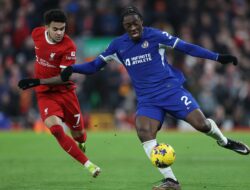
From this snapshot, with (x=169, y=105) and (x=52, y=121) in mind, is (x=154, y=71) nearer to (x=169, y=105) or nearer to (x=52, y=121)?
(x=169, y=105)

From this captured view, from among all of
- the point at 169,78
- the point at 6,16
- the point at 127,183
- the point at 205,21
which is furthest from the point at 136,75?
the point at 6,16

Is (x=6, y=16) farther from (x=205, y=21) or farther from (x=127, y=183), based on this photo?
(x=127, y=183)

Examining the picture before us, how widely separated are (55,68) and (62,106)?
0.66 m

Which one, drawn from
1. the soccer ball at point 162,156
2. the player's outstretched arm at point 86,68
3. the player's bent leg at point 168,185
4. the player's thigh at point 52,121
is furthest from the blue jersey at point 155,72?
the player's thigh at point 52,121

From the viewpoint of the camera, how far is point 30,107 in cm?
2261

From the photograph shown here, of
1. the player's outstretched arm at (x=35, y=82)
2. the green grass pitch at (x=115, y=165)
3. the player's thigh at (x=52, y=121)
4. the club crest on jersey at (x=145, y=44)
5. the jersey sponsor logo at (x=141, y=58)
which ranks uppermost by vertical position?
the club crest on jersey at (x=145, y=44)

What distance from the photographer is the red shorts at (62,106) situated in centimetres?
1144

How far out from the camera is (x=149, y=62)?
34.1 feet

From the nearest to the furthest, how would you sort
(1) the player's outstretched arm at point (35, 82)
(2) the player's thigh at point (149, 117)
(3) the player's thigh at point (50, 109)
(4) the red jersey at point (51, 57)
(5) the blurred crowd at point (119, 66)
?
(2) the player's thigh at point (149, 117) < (1) the player's outstretched arm at point (35, 82) < (3) the player's thigh at point (50, 109) < (4) the red jersey at point (51, 57) < (5) the blurred crowd at point (119, 66)

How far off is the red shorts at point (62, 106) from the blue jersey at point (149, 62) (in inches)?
62.4

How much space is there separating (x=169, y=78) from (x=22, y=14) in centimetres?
1449

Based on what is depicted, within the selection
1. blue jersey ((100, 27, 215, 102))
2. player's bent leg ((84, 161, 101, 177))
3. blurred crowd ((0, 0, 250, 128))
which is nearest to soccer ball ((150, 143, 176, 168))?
blue jersey ((100, 27, 215, 102))

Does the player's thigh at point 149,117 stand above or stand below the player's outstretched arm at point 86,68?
below

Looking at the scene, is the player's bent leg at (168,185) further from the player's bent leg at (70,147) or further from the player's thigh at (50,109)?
the player's thigh at (50,109)
